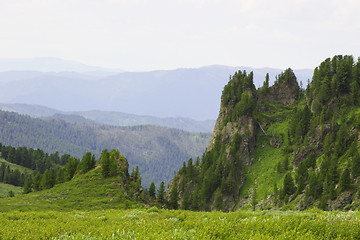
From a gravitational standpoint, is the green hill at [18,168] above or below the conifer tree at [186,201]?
below

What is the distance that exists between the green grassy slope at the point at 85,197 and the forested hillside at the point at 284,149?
2587 cm

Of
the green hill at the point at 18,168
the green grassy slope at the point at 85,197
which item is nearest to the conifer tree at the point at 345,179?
the green grassy slope at the point at 85,197

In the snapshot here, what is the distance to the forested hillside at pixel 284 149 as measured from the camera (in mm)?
59250

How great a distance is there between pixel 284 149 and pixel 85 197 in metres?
67.9

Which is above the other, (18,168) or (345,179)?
(345,179)

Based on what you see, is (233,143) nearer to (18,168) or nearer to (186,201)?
(186,201)

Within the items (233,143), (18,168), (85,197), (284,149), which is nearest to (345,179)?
(284,149)

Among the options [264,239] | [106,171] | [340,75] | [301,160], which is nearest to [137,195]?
[106,171]

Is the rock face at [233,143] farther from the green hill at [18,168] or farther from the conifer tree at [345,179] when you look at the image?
the green hill at [18,168]

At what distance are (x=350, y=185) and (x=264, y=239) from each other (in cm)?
5409

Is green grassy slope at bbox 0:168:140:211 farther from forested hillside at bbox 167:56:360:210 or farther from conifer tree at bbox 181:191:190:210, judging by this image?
conifer tree at bbox 181:191:190:210

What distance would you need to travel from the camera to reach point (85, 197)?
5959 centimetres

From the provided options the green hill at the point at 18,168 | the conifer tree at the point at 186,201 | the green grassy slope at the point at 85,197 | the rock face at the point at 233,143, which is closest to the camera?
the green grassy slope at the point at 85,197

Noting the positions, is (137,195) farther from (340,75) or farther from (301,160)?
(340,75)
